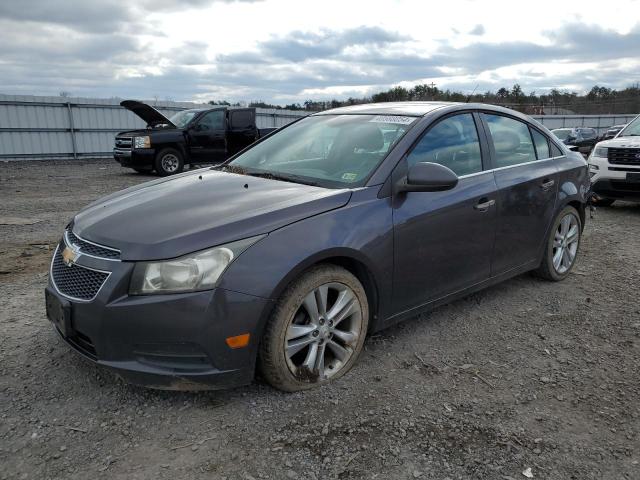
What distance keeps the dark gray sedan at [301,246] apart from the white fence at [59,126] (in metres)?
15.2

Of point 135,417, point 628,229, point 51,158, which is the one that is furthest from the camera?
point 51,158

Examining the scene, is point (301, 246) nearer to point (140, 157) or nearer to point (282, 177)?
point (282, 177)

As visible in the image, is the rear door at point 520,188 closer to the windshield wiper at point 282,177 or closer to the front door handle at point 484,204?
the front door handle at point 484,204

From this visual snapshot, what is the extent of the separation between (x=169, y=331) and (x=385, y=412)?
3.96ft

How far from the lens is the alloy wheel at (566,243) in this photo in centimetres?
490

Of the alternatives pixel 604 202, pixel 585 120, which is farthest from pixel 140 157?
pixel 585 120

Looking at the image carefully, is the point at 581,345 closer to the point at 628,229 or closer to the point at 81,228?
the point at 81,228

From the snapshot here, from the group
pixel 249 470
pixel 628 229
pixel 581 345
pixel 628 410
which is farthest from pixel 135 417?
pixel 628 229

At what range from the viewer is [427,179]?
10.5 feet

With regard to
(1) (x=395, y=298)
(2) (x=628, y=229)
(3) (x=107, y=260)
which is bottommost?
(2) (x=628, y=229)

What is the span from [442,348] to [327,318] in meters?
1.05

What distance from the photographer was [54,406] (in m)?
2.79

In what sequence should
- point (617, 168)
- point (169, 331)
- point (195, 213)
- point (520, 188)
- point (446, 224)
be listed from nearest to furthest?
point (169, 331) < point (195, 213) < point (446, 224) < point (520, 188) < point (617, 168)

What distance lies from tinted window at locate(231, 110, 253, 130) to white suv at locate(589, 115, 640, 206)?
9.02 metres
